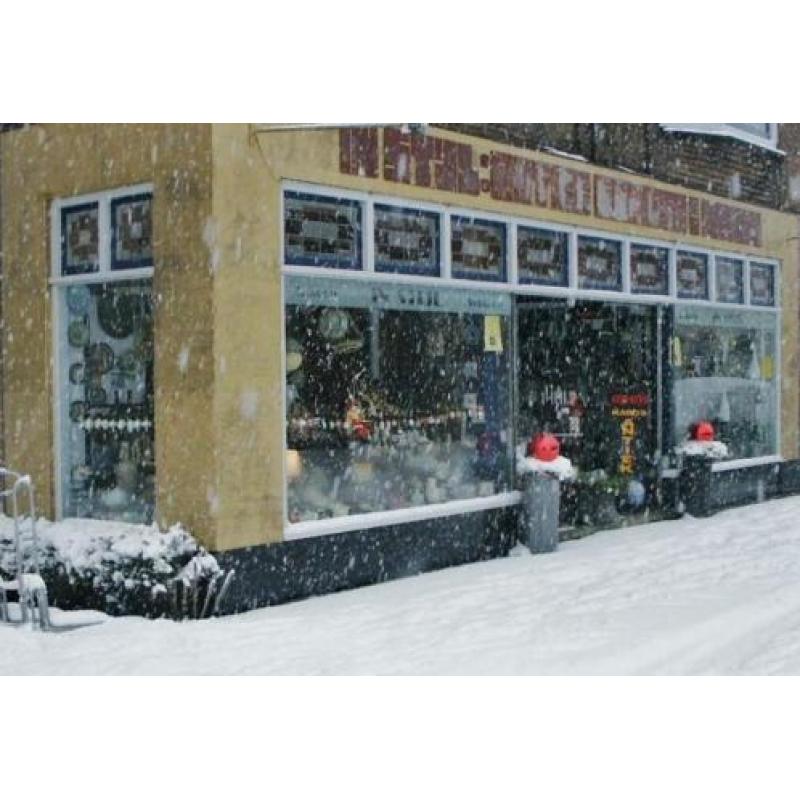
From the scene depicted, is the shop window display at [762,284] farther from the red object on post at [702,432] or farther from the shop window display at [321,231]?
the shop window display at [321,231]

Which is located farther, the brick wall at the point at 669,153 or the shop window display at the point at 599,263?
the shop window display at the point at 599,263

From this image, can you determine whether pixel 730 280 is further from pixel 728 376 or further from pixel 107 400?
pixel 107 400

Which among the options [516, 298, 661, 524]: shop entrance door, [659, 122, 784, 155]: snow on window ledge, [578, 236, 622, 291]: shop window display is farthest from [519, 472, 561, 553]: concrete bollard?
[659, 122, 784, 155]: snow on window ledge

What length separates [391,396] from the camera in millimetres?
9086

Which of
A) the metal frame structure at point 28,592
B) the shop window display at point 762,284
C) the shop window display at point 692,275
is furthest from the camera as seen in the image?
the shop window display at point 762,284

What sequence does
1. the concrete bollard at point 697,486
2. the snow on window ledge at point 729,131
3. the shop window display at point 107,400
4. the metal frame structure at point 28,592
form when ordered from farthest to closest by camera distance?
the concrete bollard at point 697,486 → the snow on window ledge at point 729,131 → the shop window display at point 107,400 → the metal frame structure at point 28,592

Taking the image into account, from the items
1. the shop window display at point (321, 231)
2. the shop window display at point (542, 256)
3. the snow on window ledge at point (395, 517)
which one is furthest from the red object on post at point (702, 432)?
the shop window display at point (321, 231)

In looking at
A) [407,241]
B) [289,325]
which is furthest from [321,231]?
[407,241]

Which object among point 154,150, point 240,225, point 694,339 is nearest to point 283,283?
point 240,225

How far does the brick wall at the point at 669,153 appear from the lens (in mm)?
10047

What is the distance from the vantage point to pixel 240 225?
7.64 metres

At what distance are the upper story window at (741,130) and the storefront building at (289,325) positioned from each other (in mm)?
1099

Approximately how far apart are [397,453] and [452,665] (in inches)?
119

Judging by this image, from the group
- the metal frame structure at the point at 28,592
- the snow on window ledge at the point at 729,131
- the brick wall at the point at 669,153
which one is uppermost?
the snow on window ledge at the point at 729,131
